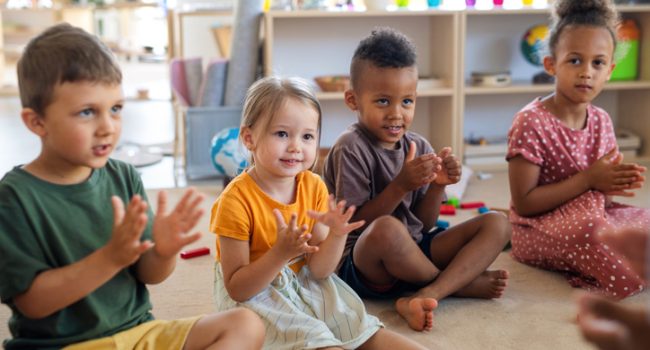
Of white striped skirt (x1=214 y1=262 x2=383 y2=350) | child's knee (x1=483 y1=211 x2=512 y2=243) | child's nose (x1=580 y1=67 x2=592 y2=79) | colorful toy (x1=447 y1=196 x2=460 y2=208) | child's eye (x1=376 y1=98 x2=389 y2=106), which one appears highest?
child's nose (x1=580 y1=67 x2=592 y2=79)

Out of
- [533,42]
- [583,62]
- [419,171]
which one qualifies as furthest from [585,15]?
[533,42]

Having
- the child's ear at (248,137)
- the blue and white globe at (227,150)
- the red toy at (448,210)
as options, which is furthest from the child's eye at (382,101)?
the blue and white globe at (227,150)

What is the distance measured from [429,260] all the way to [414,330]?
20cm

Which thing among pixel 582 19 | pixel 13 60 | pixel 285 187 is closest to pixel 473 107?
pixel 582 19

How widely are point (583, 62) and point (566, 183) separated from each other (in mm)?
298

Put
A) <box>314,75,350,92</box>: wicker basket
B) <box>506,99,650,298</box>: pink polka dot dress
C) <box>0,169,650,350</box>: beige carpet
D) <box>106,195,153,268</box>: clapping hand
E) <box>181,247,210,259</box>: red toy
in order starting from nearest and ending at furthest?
<box>106,195,153,268</box>: clapping hand, <box>0,169,650,350</box>: beige carpet, <box>506,99,650,298</box>: pink polka dot dress, <box>181,247,210,259</box>: red toy, <box>314,75,350,92</box>: wicker basket

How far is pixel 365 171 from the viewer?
164cm

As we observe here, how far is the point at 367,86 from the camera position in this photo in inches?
65.0

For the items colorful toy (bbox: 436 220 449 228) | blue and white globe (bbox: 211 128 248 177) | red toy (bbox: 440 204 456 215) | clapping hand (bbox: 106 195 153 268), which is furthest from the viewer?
blue and white globe (bbox: 211 128 248 177)

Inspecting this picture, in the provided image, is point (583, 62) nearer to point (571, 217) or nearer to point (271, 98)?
point (571, 217)

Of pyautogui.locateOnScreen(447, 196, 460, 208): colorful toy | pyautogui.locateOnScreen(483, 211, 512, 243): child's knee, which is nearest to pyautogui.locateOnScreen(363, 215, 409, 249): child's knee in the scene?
pyautogui.locateOnScreen(483, 211, 512, 243): child's knee

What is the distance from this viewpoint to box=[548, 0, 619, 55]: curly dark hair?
194 centimetres

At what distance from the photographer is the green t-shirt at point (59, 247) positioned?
1.02m

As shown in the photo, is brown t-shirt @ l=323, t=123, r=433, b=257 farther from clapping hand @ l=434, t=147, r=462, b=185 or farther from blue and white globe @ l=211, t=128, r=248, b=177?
blue and white globe @ l=211, t=128, r=248, b=177
